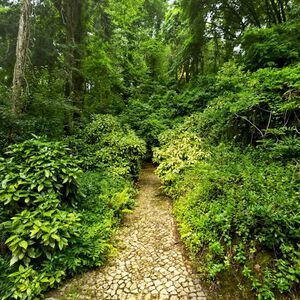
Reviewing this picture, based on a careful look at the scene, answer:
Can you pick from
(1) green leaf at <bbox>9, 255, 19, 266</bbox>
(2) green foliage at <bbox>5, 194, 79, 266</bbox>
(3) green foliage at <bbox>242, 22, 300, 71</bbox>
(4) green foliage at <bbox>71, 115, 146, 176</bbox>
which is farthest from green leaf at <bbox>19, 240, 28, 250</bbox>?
(3) green foliage at <bbox>242, 22, 300, 71</bbox>

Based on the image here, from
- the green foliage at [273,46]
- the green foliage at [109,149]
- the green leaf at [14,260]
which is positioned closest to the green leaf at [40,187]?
the green leaf at [14,260]

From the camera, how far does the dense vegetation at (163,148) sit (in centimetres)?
278

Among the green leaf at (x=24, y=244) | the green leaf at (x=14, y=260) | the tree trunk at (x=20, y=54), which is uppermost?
the tree trunk at (x=20, y=54)

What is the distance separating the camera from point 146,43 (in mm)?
13070

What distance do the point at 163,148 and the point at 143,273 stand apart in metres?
4.33

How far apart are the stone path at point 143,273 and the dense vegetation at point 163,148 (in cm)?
22

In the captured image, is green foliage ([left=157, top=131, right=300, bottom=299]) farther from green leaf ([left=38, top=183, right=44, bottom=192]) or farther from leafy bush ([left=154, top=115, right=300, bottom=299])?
green leaf ([left=38, top=183, right=44, bottom=192])

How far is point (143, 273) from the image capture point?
305cm

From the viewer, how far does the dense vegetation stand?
2.78m

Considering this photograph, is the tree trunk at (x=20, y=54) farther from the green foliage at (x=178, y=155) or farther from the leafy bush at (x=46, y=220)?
the green foliage at (x=178, y=155)

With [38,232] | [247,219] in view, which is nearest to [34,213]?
[38,232]

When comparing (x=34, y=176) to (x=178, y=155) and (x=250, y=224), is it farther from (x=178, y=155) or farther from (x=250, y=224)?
(x=178, y=155)

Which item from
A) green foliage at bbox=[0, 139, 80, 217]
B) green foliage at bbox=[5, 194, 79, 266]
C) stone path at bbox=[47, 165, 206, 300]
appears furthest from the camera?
green foliage at bbox=[0, 139, 80, 217]

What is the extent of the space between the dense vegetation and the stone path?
215mm
